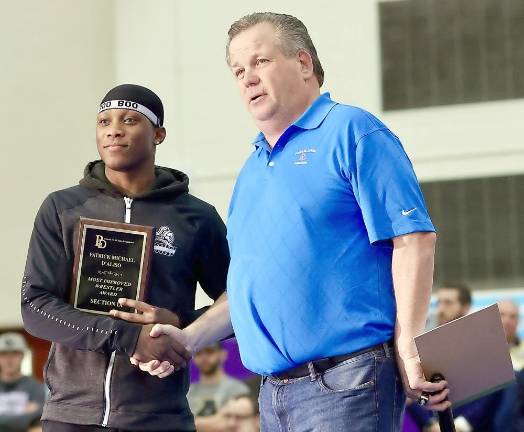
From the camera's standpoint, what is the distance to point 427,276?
3.15 m

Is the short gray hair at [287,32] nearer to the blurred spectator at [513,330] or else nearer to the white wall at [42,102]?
the blurred spectator at [513,330]

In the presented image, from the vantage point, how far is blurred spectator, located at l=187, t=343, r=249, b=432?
886cm

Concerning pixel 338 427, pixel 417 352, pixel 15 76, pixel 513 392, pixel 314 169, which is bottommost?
pixel 513 392

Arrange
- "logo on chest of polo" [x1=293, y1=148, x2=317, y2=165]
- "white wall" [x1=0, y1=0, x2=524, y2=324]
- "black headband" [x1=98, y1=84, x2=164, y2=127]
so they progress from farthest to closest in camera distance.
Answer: "white wall" [x1=0, y1=0, x2=524, y2=324], "black headband" [x1=98, y1=84, x2=164, y2=127], "logo on chest of polo" [x1=293, y1=148, x2=317, y2=165]

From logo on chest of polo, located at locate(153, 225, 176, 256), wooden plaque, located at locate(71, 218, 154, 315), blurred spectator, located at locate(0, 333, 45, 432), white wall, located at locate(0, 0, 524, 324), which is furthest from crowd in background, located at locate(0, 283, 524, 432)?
white wall, located at locate(0, 0, 524, 324)

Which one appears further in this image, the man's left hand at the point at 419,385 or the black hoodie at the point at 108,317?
the black hoodie at the point at 108,317

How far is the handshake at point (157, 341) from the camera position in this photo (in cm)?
377

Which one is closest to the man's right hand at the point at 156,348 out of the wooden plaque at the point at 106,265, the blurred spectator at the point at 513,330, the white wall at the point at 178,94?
the wooden plaque at the point at 106,265

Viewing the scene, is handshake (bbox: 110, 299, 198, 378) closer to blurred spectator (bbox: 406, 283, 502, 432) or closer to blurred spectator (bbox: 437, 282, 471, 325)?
blurred spectator (bbox: 406, 283, 502, 432)

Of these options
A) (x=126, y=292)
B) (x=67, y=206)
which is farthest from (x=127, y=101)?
(x=126, y=292)

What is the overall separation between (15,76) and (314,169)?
→ 12836 mm

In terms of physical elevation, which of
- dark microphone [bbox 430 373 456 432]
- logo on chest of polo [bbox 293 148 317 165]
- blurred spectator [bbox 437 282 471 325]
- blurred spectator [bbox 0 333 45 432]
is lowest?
blurred spectator [bbox 0 333 45 432]

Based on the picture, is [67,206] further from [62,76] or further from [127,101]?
[62,76]

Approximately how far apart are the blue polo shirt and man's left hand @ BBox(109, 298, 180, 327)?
557 mm
